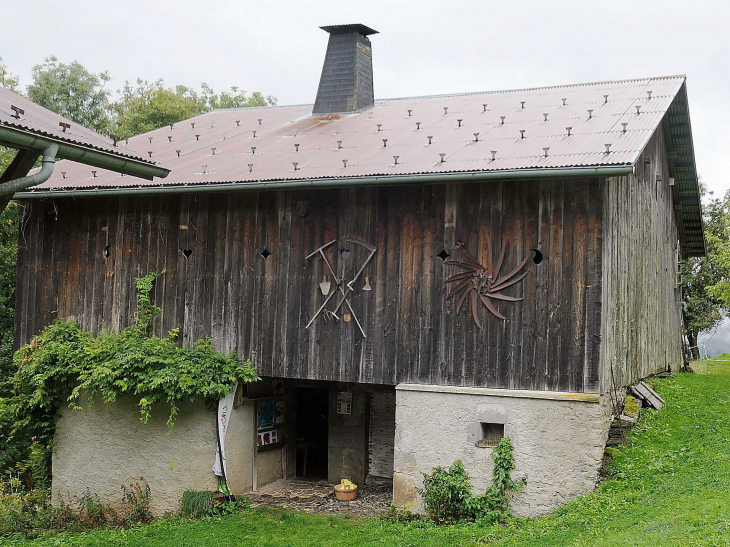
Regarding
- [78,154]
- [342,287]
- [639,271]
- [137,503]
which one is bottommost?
[137,503]

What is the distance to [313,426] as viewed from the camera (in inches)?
591

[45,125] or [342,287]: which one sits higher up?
[45,125]

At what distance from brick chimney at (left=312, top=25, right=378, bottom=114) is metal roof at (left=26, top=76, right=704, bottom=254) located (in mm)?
330

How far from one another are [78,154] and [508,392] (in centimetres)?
586

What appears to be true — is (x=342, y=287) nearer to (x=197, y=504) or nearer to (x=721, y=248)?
(x=197, y=504)

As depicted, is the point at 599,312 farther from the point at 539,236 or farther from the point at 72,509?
the point at 72,509

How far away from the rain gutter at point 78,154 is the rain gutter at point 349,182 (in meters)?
2.28

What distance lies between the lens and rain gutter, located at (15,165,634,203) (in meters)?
9.31

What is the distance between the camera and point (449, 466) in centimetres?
1034

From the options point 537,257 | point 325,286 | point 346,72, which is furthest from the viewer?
point 346,72

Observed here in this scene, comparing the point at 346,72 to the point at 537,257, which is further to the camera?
the point at 346,72

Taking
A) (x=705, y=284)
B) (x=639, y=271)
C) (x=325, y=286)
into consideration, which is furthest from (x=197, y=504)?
(x=705, y=284)

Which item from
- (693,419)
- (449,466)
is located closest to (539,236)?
(449,466)

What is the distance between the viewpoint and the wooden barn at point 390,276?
9992mm
